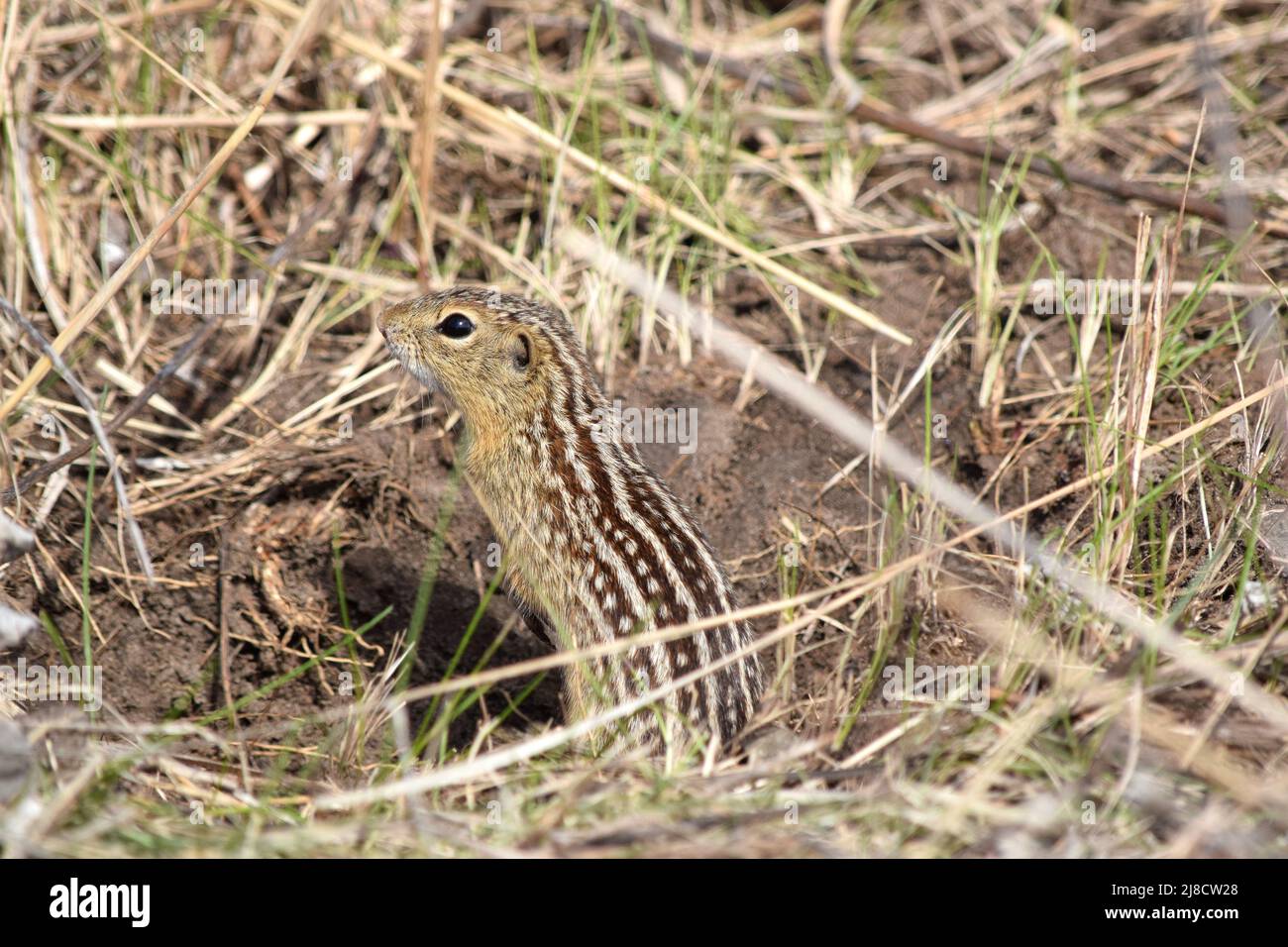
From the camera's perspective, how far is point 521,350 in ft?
14.8

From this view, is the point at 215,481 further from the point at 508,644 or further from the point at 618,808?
the point at 618,808

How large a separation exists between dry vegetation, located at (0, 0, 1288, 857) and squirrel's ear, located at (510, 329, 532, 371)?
882 millimetres

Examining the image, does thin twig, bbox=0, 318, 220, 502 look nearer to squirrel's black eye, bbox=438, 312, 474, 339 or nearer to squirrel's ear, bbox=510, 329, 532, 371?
squirrel's black eye, bbox=438, 312, 474, 339

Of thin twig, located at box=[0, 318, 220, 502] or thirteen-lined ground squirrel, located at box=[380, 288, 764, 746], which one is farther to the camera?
thin twig, located at box=[0, 318, 220, 502]

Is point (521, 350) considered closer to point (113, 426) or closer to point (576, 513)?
point (576, 513)

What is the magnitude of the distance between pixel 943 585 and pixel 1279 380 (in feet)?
4.36

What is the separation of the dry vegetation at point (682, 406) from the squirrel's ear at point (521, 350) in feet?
2.89

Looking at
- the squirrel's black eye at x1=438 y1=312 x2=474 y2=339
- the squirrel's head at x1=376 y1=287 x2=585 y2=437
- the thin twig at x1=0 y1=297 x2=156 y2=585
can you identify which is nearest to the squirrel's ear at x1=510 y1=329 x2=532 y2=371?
the squirrel's head at x1=376 y1=287 x2=585 y2=437

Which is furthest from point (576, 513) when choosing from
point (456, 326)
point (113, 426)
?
point (113, 426)

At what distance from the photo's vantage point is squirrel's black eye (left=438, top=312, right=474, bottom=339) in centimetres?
455

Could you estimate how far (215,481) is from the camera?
17.0 feet

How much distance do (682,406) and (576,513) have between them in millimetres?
1513
